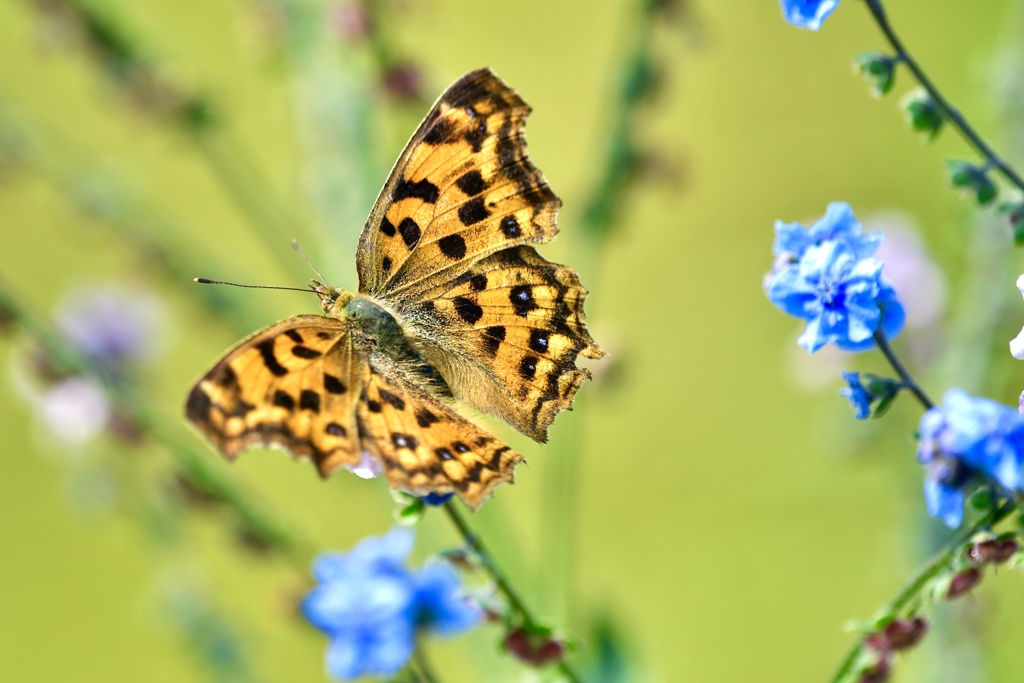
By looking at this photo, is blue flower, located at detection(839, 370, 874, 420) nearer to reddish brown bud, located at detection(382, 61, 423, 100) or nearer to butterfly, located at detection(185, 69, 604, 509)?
butterfly, located at detection(185, 69, 604, 509)

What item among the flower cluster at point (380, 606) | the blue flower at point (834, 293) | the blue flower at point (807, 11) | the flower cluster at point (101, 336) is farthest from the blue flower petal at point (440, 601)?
the flower cluster at point (101, 336)

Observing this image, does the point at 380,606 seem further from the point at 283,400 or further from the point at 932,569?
the point at 932,569

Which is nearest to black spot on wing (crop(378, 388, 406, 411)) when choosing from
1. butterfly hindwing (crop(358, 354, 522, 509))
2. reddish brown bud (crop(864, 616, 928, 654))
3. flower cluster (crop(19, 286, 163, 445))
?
butterfly hindwing (crop(358, 354, 522, 509))

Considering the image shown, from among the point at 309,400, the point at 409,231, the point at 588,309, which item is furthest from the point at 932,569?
the point at 588,309

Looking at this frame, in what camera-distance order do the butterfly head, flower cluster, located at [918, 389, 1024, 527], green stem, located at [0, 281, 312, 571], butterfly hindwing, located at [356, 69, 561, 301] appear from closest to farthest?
flower cluster, located at [918, 389, 1024, 527]
butterfly hindwing, located at [356, 69, 561, 301]
green stem, located at [0, 281, 312, 571]
the butterfly head

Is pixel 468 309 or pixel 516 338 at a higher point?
pixel 468 309

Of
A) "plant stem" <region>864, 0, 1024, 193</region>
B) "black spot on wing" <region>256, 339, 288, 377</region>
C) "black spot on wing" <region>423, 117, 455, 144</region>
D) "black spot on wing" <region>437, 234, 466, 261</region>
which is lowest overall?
"plant stem" <region>864, 0, 1024, 193</region>

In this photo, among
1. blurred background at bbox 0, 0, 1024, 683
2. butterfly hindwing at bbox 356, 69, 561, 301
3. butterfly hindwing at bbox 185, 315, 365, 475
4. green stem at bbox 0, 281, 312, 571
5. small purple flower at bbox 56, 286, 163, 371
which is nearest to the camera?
butterfly hindwing at bbox 185, 315, 365, 475

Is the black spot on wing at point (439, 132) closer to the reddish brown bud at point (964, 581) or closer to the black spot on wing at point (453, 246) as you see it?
the black spot on wing at point (453, 246)
